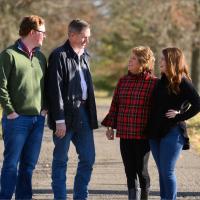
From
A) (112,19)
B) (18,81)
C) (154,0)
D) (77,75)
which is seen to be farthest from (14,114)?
(112,19)

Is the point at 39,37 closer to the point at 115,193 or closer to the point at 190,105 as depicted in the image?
the point at 190,105

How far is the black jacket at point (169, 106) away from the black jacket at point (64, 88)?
2.16 ft

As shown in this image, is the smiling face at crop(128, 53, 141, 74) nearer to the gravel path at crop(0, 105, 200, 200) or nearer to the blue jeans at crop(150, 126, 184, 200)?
the blue jeans at crop(150, 126, 184, 200)

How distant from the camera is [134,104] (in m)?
7.30

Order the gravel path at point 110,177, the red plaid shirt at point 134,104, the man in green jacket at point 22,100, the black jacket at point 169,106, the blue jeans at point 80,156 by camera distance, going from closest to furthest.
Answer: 1. the man in green jacket at point 22,100
2. the black jacket at point 169,106
3. the blue jeans at point 80,156
4. the red plaid shirt at point 134,104
5. the gravel path at point 110,177

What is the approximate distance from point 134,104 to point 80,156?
0.78 m

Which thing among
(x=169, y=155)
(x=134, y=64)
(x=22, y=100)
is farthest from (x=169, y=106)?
(x=22, y=100)

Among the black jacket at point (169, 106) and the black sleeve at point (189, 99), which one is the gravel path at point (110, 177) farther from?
the black sleeve at point (189, 99)

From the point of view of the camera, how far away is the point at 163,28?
33750 mm

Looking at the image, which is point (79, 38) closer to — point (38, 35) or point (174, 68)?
Result: point (38, 35)

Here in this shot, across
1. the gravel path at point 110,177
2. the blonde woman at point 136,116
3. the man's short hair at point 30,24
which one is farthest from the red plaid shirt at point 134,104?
the gravel path at point 110,177

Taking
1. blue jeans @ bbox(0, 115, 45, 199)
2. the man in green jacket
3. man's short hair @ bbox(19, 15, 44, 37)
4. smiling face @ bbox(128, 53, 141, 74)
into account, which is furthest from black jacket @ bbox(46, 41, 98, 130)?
smiling face @ bbox(128, 53, 141, 74)

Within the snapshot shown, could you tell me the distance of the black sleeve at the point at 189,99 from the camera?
6.99 m

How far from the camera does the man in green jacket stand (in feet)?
22.6
